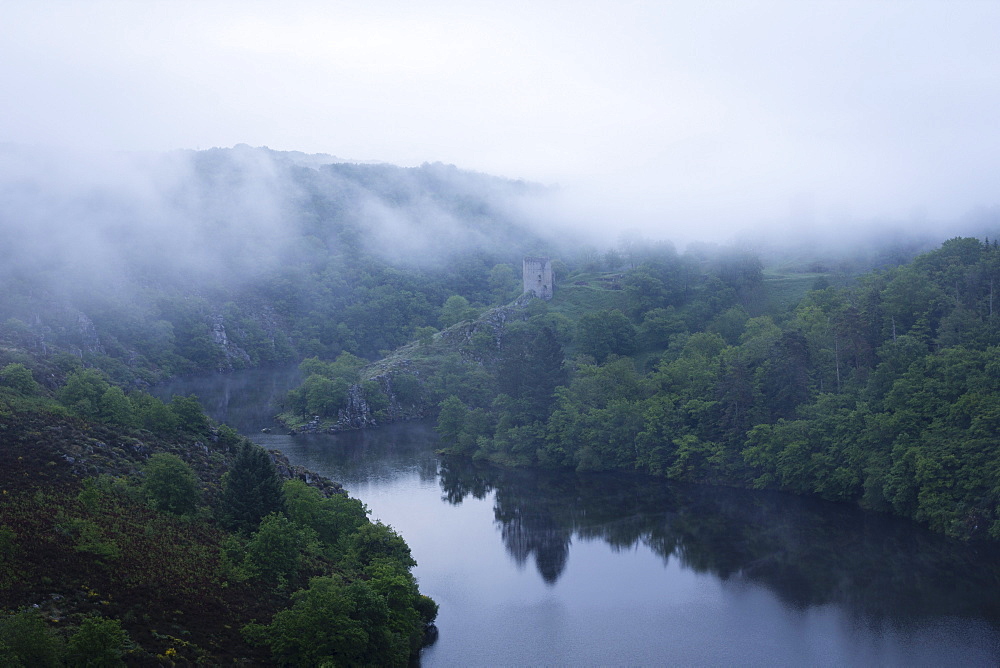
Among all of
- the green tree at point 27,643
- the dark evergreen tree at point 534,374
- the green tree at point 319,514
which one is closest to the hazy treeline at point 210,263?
the dark evergreen tree at point 534,374

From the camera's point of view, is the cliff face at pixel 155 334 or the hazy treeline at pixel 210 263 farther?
the hazy treeline at pixel 210 263

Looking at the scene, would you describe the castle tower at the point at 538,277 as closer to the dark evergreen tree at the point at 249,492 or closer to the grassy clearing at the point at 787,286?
Result: the grassy clearing at the point at 787,286

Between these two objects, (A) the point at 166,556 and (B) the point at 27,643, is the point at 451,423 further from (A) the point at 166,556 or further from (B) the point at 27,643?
(B) the point at 27,643

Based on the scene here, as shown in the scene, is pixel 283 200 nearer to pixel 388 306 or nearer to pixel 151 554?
pixel 388 306

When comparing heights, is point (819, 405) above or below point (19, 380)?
below

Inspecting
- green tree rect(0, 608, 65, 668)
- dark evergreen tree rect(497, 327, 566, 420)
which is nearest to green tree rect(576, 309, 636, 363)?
dark evergreen tree rect(497, 327, 566, 420)

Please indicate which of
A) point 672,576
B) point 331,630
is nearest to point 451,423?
point 672,576

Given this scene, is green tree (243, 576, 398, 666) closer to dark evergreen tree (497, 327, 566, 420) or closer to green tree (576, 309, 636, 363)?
dark evergreen tree (497, 327, 566, 420)
